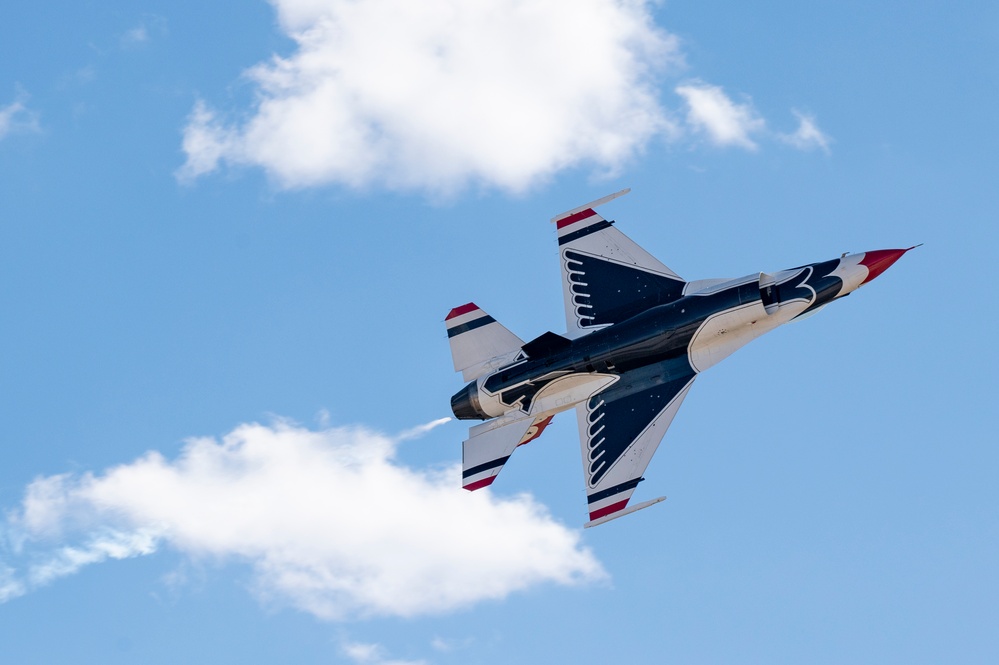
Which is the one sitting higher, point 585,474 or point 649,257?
point 649,257

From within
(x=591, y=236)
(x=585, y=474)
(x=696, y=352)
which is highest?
(x=591, y=236)

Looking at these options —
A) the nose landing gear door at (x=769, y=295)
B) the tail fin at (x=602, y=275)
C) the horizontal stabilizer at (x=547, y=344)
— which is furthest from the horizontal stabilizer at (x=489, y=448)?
the nose landing gear door at (x=769, y=295)

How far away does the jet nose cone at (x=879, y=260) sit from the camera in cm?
5594

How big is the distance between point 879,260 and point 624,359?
11.4m

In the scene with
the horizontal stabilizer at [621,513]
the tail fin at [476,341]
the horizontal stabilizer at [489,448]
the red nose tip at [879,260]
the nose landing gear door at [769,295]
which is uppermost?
the tail fin at [476,341]

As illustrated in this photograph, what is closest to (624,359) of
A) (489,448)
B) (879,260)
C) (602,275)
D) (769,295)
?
(602,275)

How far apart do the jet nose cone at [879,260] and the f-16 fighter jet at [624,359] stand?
0.14 ft

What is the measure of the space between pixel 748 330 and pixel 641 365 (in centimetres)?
466

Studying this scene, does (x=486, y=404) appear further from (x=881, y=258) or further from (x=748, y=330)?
(x=881, y=258)

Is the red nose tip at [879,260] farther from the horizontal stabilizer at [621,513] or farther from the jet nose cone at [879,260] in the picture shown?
the horizontal stabilizer at [621,513]

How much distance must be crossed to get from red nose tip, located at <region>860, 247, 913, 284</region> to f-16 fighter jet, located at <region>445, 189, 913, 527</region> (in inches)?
1.6

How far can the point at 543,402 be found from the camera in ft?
188

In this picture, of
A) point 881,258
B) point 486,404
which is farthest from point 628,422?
point 881,258

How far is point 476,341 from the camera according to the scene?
5953 cm
